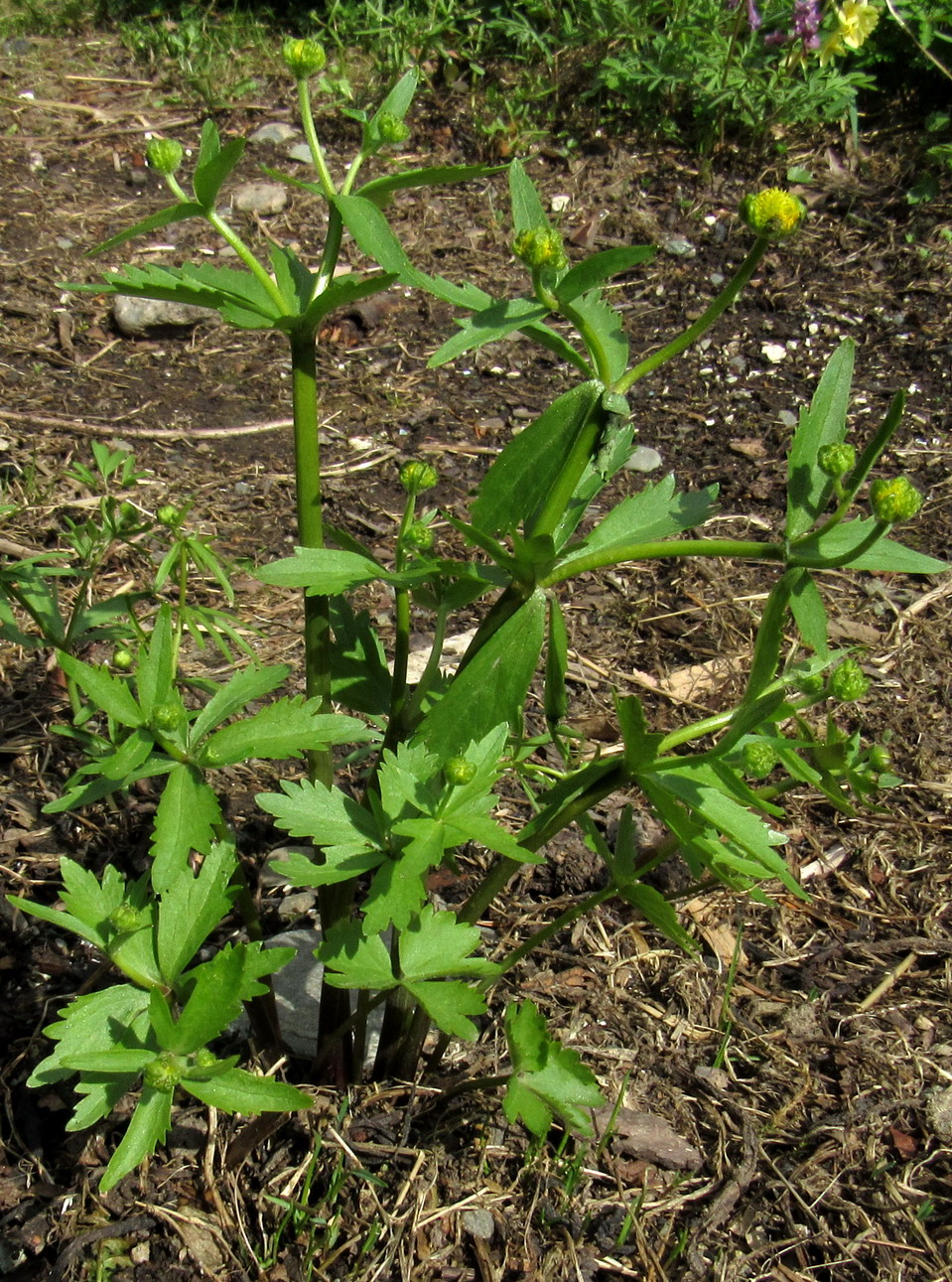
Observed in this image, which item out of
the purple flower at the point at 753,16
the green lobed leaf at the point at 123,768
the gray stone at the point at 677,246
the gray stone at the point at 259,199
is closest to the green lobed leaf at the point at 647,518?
the green lobed leaf at the point at 123,768

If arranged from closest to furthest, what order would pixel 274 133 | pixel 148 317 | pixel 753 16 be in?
pixel 148 317 → pixel 753 16 → pixel 274 133

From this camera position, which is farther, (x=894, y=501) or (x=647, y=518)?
(x=647, y=518)

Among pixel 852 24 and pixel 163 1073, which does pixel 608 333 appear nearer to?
pixel 163 1073

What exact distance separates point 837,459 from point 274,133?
4.18 m

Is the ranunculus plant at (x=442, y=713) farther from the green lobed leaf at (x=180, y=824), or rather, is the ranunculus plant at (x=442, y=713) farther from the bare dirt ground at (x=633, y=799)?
the bare dirt ground at (x=633, y=799)

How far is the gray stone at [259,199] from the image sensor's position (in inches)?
172

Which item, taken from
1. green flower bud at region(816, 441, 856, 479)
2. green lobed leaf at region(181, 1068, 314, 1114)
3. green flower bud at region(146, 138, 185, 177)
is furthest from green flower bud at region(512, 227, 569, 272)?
green lobed leaf at region(181, 1068, 314, 1114)

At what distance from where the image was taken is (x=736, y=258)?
4164 millimetres

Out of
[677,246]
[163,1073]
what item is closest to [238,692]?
[163,1073]

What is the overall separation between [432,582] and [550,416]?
0.37 meters

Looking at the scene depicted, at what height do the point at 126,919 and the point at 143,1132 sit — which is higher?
the point at 126,919

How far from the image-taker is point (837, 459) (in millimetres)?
1295

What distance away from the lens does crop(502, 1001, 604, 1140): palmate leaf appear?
61.0 inches

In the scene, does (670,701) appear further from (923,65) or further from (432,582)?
(923,65)
